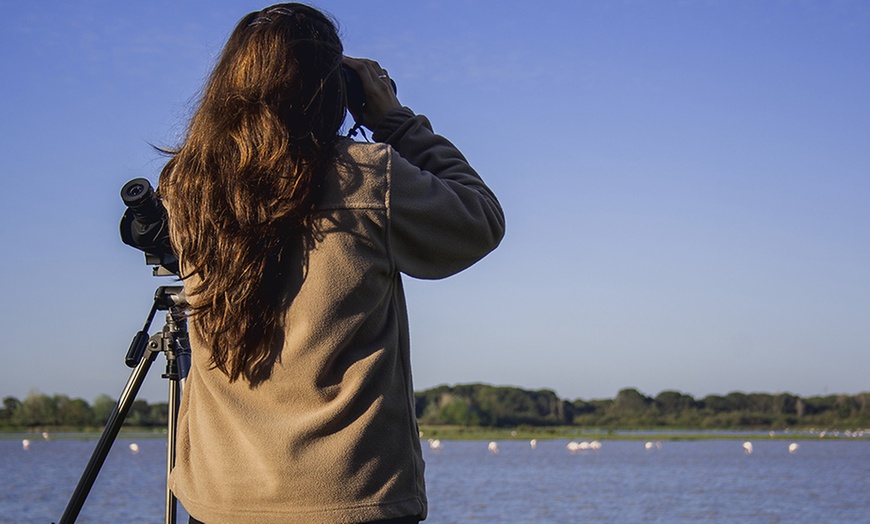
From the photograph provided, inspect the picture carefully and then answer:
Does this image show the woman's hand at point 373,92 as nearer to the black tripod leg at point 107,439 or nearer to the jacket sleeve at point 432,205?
the jacket sleeve at point 432,205

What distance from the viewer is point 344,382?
4.39ft

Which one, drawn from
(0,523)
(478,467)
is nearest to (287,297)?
(0,523)

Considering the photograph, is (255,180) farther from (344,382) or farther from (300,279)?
(344,382)

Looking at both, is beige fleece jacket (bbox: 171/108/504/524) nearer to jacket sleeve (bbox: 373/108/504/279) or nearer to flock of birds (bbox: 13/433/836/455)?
jacket sleeve (bbox: 373/108/504/279)

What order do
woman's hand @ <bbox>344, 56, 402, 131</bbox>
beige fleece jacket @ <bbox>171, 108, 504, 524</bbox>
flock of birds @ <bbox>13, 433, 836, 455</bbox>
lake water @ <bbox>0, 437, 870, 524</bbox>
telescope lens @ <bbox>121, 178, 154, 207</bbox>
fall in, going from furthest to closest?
flock of birds @ <bbox>13, 433, 836, 455</bbox> → lake water @ <bbox>0, 437, 870, 524</bbox> → telescope lens @ <bbox>121, 178, 154, 207</bbox> → woman's hand @ <bbox>344, 56, 402, 131</bbox> → beige fleece jacket @ <bbox>171, 108, 504, 524</bbox>

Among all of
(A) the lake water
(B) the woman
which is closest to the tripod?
(B) the woman

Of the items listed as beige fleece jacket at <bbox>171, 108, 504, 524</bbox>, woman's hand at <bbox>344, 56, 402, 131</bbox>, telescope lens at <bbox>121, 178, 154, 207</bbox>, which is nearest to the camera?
beige fleece jacket at <bbox>171, 108, 504, 524</bbox>

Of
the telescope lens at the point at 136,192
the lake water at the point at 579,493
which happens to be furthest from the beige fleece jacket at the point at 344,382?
the lake water at the point at 579,493

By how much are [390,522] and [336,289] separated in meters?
0.34

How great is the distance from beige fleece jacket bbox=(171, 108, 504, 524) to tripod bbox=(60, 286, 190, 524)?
1.89 ft

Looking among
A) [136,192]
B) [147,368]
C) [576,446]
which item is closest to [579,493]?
[147,368]

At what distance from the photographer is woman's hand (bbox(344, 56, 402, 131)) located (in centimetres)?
156

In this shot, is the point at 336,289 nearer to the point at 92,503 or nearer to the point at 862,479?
the point at 92,503

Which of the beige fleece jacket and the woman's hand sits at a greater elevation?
the woman's hand
